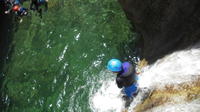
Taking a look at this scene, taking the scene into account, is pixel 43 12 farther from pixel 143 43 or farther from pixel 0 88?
pixel 143 43

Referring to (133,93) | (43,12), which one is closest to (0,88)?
(43,12)

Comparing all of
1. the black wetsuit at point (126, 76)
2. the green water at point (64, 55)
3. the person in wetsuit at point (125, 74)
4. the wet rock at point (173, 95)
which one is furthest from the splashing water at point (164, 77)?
the green water at point (64, 55)

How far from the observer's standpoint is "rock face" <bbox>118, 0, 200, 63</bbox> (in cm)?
955

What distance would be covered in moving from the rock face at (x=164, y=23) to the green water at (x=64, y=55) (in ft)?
5.51

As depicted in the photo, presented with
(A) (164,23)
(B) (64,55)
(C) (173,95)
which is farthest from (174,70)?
(B) (64,55)

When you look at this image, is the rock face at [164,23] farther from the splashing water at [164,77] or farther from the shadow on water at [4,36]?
the shadow on water at [4,36]

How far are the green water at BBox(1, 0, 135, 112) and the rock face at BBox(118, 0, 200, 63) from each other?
5.51 feet

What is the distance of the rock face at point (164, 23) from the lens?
A: 955 cm

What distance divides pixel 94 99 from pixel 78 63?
2223mm

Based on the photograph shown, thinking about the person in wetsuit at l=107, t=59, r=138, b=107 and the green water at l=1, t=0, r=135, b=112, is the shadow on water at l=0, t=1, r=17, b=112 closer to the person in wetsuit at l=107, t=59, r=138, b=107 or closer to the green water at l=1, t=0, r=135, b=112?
the green water at l=1, t=0, r=135, b=112

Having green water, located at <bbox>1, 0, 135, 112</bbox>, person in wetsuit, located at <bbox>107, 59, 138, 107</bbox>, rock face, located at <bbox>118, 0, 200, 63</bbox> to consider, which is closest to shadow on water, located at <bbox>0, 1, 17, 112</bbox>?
green water, located at <bbox>1, 0, 135, 112</bbox>

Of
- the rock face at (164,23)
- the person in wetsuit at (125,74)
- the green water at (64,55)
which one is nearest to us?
the person in wetsuit at (125,74)

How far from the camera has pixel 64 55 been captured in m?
14.1

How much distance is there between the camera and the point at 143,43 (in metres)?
12.2
